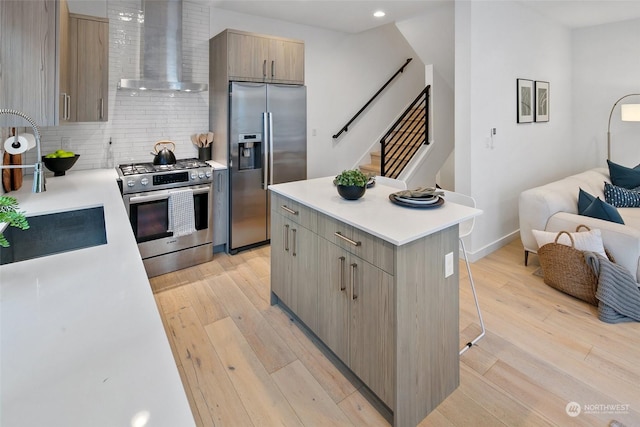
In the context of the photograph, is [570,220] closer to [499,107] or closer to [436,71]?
[499,107]

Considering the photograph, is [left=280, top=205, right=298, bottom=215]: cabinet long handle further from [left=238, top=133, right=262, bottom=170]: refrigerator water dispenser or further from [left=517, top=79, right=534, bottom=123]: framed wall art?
[left=517, top=79, right=534, bottom=123]: framed wall art

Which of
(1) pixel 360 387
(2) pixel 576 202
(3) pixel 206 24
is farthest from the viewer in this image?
(3) pixel 206 24

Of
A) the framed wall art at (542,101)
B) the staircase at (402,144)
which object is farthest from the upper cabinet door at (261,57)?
the framed wall art at (542,101)

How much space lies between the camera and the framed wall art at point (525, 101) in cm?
397

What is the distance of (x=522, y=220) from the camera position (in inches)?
134

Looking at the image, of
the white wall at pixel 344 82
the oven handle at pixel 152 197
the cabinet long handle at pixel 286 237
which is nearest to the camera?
the cabinet long handle at pixel 286 237

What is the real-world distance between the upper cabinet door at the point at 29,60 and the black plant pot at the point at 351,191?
1.65m

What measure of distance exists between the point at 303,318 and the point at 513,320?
156cm

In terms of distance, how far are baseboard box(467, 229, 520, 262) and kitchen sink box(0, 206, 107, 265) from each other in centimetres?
328

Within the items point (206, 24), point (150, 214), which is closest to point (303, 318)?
point (150, 214)

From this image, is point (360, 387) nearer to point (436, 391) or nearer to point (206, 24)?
point (436, 391)

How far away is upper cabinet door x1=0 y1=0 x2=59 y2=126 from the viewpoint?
176cm

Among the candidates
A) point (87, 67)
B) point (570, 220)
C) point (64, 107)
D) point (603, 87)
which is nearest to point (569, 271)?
point (570, 220)

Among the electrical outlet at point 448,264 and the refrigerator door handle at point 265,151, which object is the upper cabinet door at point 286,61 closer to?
the refrigerator door handle at point 265,151
